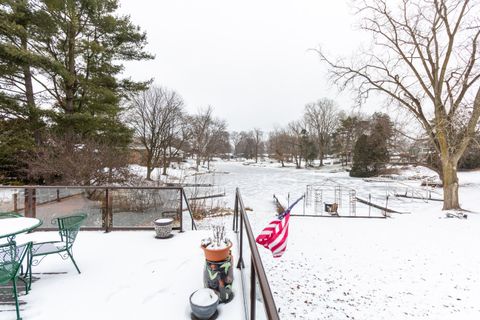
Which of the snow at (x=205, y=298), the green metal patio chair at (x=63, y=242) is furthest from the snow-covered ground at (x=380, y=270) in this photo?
the green metal patio chair at (x=63, y=242)

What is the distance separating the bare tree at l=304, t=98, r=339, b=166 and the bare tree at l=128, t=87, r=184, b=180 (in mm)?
29489

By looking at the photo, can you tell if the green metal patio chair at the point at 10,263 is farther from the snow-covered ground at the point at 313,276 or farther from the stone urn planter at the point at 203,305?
the stone urn planter at the point at 203,305

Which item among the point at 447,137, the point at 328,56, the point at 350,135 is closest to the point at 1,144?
the point at 328,56

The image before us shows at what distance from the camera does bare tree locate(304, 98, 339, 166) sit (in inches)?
1638

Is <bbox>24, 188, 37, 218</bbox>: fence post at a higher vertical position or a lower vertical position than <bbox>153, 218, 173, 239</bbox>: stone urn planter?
higher

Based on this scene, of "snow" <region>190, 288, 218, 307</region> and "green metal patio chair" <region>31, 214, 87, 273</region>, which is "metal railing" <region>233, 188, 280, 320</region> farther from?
"green metal patio chair" <region>31, 214, 87, 273</region>

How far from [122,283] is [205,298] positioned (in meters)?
1.26

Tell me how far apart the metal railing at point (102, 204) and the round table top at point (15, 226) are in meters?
1.58

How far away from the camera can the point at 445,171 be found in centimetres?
970

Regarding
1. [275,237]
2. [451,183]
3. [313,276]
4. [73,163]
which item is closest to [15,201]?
[73,163]

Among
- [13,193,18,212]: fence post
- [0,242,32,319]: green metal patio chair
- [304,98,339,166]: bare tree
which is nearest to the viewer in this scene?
[0,242,32,319]: green metal patio chair

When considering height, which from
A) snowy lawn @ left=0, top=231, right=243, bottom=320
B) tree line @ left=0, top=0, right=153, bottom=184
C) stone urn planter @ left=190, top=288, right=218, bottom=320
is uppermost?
tree line @ left=0, top=0, right=153, bottom=184

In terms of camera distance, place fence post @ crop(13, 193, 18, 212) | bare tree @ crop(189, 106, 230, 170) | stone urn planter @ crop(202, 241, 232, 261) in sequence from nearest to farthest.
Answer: stone urn planter @ crop(202, 241, 232, 261) < fence post @ crop(13, 193, 18, 212) < bare tree @ crop(189, 106, 230, 170)

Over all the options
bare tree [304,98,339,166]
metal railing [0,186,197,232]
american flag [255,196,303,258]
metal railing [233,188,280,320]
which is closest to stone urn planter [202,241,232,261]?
metal railing [233,188,280,320]
